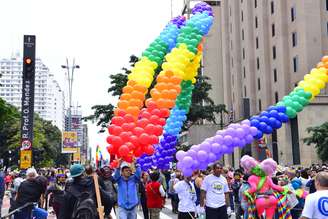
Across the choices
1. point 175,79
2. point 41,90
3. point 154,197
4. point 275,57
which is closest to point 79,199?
point 154,197

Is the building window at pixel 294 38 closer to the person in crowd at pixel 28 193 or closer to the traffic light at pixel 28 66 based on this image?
the traffic light at pixel 28 66

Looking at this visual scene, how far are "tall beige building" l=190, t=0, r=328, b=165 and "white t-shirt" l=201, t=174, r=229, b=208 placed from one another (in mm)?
30356

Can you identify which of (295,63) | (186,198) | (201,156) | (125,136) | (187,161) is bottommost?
(186,198)

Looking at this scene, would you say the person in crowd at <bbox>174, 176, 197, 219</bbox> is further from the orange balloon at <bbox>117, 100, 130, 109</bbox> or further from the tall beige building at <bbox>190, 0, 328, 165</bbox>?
the tall beige building at <bbox>190, 0, 328, 165</bbox>

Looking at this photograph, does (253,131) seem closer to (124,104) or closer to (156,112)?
(156,112)

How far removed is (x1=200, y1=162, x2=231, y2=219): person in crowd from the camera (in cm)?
1037

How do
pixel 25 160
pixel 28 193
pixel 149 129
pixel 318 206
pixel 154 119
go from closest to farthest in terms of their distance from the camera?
pixel 318 206 → pixel 28 193 → pixel 149 129 → pixel 154 119 → pixel 25 160

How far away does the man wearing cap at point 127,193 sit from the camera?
10109 millimetres

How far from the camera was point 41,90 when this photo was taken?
16675 cm

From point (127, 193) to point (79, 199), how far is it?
3122 mm

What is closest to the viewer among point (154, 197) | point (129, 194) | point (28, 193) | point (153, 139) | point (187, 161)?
point (129, 194)

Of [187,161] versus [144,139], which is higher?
[144,139]

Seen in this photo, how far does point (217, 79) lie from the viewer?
263 feet

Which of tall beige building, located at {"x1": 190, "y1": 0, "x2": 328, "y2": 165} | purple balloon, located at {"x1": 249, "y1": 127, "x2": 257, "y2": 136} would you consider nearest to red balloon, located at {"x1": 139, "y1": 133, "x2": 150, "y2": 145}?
purple balloon, located at {"x1": 249, "y1": 127, "x2": 257, "y2": 136}
